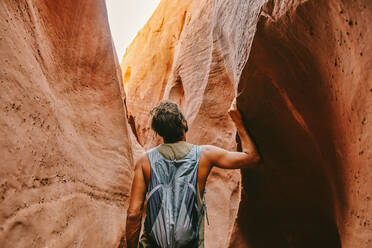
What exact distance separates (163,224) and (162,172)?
0.39 metres

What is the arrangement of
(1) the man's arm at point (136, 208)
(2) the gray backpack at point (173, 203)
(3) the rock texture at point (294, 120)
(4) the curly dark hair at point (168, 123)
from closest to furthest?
(3) the rock texture at point (294, 120), (2) the gray backpack at point (173, 203), (1) the man's arm at point (136, 208), (4) the curly dark hair at point (168, 123)

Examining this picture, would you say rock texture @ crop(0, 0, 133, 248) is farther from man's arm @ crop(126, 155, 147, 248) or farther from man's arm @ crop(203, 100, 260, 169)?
man's arm @ crop(203, 100, 260, 169)

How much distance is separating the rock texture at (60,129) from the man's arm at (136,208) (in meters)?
0.51

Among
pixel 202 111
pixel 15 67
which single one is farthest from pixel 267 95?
Answer: pixel 202 111

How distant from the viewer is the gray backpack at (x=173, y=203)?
82.7 inches

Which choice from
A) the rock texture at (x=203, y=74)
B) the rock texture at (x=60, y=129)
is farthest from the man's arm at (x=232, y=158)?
the rock texture at (x=60, y=129)

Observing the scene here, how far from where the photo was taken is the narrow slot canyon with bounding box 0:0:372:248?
72.4 inches

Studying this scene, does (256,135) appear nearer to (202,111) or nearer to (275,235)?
(275,235)

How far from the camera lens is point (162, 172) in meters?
2.37

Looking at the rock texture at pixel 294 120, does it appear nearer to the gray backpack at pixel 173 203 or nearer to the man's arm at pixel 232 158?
the man's arm at pixel 232 158

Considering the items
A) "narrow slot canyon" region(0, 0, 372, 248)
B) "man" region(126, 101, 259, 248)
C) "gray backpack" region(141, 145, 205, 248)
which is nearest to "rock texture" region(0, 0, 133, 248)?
"narrow slot canyon" region(0, 0, 372, 248)

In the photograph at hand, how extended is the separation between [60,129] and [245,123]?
1735mm

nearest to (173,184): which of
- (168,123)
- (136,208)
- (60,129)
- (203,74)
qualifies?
(136,208)

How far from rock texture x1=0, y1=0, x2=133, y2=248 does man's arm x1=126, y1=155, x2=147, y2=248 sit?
1.68ft
